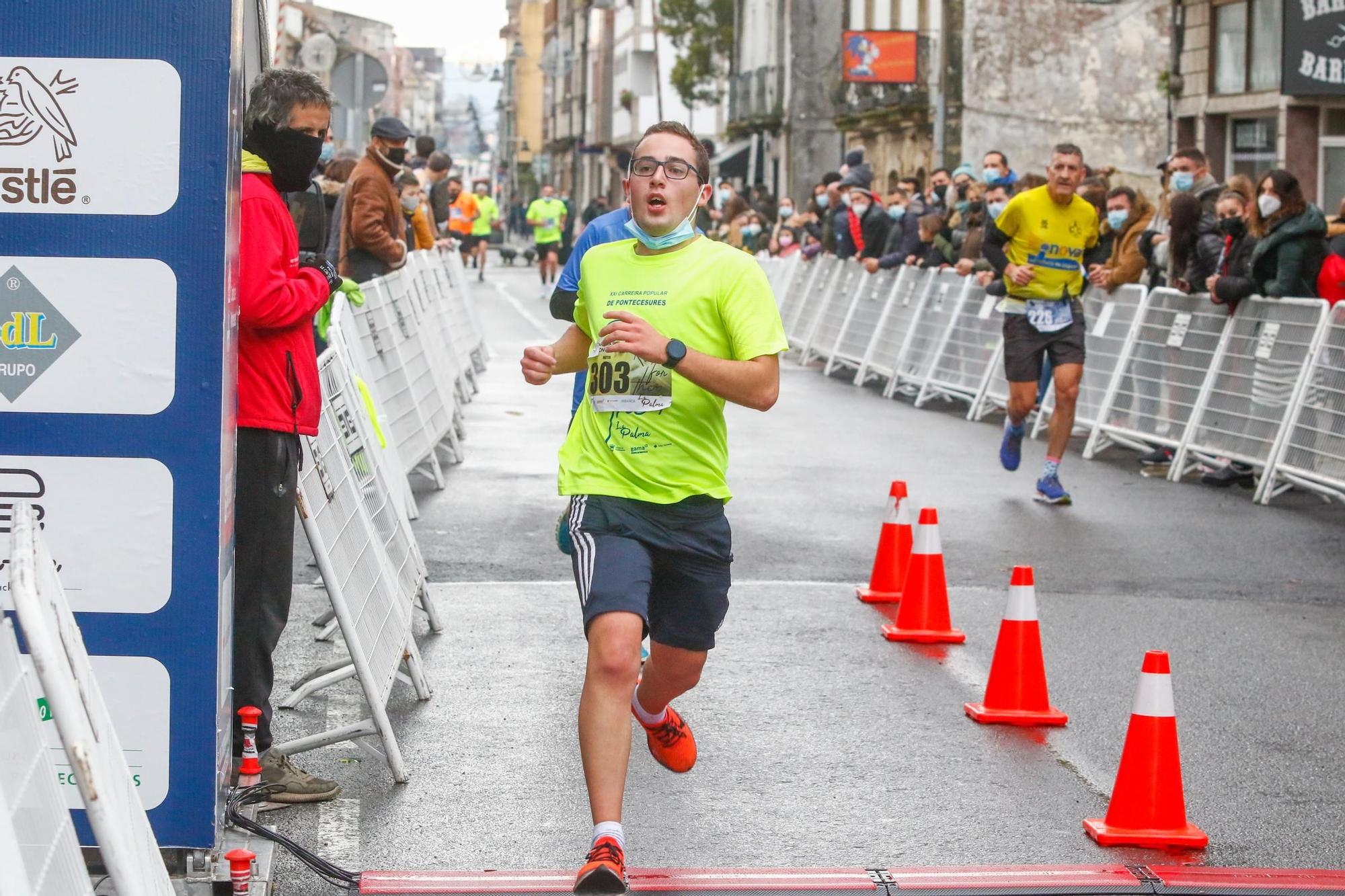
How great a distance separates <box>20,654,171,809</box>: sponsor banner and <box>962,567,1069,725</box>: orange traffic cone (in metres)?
3.15

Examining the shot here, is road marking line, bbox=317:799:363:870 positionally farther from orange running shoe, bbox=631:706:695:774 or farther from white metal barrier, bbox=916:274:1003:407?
white metal barrier, bbox=916:274:1003:407

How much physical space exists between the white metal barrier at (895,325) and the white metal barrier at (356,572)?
12.7m

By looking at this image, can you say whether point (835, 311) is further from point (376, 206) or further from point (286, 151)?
point (286, 151)

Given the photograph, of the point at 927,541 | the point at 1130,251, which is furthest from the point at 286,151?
the point at 1130,251

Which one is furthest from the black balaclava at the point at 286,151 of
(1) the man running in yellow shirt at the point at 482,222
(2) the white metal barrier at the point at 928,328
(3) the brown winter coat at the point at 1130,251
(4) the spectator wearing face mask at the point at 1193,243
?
(1) the man running in yellow shirt at the point at 482,222

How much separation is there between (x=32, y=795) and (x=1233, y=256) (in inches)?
463

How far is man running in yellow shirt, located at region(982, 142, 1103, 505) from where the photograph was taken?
1162cm

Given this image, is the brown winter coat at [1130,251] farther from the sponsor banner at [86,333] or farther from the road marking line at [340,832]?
the sponsor banner at [86,333]

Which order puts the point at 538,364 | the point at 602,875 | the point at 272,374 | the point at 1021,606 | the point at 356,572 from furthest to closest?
the point at 1021,606
the point at 356,572
the point at 272,374
the point at 538,364
the point at 602,875

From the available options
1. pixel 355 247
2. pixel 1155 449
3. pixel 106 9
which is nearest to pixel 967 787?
pixel 106 9

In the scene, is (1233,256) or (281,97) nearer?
(281,97)

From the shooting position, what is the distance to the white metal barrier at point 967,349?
17.6m

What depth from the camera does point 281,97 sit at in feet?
17.5

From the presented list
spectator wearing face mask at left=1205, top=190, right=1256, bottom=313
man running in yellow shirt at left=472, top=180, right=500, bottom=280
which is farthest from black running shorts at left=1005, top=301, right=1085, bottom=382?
man running in yellow shirt at left=472, top=180, right=500, bottom=280
